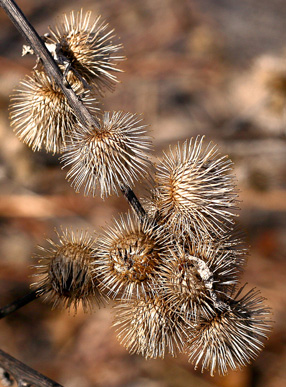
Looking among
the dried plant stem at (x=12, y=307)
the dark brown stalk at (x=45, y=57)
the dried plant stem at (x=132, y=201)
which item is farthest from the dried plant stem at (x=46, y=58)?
the dried plant stem at (x=12, y=307)

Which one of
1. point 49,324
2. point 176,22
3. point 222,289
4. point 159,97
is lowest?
point 49,324

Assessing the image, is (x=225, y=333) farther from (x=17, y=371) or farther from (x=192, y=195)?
(x=17, y=371)

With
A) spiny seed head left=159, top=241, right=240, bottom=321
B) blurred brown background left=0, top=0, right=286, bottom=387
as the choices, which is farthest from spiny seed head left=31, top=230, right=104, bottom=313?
blurred brown background left=0, top=0, right=286, bottom=387

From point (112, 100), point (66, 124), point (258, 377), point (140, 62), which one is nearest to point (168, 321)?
point (66, 124)

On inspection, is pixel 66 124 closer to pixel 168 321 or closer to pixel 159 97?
pixel 168 321

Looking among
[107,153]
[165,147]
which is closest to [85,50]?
[107,153]

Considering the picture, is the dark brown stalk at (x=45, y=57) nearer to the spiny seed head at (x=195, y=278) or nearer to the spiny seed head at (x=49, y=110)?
the spiny seed head at (x=49, y=110)
